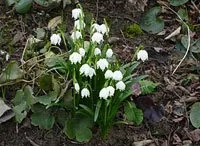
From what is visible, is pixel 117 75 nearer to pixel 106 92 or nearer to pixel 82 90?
pixel 106 92

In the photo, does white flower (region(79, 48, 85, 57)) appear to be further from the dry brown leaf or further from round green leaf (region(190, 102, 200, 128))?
the dry brown leaf

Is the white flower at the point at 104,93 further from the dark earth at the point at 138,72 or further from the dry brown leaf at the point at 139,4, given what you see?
the dry brown leaf at the point at 139,4

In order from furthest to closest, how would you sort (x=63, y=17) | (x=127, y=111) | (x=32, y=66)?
(x=63, y=17)
(x=32, y=66)
(x=127, y=111)

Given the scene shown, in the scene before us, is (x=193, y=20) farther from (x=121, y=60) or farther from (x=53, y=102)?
(x=53, y=102)

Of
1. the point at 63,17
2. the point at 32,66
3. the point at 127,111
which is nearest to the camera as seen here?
the point at 127,111

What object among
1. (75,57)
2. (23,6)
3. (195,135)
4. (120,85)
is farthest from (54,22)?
(195,135)

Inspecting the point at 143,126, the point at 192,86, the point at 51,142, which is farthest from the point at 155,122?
the point at 51,142

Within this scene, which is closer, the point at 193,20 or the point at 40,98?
the point at 40,98

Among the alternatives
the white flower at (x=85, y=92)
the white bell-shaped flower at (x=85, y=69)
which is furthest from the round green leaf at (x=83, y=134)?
the white bell-shaped flower at (x=85, y=69)
